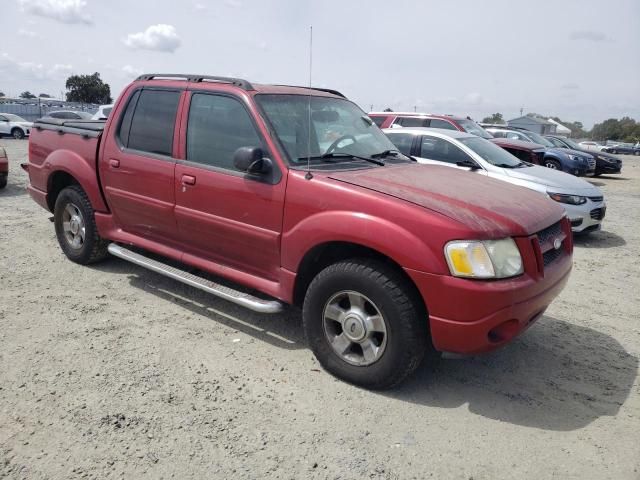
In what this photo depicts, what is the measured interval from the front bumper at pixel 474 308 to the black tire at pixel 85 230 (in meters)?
3.50

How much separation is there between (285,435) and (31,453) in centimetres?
128

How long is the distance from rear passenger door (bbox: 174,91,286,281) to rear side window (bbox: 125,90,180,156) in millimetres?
210

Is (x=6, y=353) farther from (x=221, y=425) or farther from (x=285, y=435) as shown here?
(x=285, y=435)

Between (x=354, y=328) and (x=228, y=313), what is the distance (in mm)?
1493

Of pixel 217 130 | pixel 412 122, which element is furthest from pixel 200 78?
pixel 412 122

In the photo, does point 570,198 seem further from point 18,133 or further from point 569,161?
point 18,133

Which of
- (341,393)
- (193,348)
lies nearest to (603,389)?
(341,393)

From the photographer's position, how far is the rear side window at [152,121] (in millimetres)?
4262

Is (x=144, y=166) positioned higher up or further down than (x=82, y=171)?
higher up

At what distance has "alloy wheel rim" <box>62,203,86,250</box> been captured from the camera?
523 cm

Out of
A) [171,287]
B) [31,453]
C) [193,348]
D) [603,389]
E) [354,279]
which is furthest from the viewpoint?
[171,287]

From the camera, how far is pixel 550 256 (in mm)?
3416

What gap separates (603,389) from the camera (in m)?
3.44

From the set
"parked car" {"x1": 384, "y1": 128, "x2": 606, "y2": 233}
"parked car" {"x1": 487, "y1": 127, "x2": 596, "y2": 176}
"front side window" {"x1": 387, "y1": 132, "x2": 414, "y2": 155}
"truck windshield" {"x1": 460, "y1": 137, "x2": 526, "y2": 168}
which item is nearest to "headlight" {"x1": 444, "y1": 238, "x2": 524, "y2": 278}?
"parked car" {"x1": 384, "y1": 128, "x2": 606, "y2": 233}
